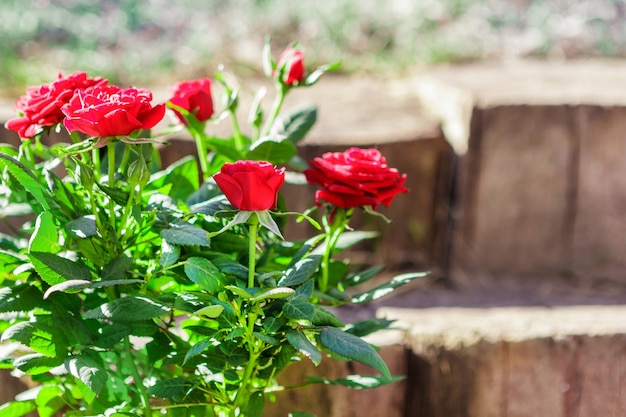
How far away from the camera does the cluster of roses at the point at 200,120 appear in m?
0.90

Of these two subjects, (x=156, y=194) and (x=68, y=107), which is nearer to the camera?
(x=68, y=107)

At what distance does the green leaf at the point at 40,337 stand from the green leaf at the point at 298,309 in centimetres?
28

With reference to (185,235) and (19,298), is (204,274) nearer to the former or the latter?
(185,235)

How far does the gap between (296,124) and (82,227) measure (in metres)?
0.40

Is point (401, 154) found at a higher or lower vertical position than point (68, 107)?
lower

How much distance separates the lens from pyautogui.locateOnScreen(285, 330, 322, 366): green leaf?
2.85 feet

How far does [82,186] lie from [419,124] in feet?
3.88

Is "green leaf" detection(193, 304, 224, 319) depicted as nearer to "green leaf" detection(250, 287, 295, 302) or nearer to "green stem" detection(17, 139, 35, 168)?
"green leaf" detection(250, 287, 295, 302)

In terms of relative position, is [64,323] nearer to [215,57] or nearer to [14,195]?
[14,195]

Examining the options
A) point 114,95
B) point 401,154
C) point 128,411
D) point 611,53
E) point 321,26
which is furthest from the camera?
point 321,26

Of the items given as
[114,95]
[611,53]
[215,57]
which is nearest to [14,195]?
[114,95]

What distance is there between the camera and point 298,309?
919mm

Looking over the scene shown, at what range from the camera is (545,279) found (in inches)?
81.0

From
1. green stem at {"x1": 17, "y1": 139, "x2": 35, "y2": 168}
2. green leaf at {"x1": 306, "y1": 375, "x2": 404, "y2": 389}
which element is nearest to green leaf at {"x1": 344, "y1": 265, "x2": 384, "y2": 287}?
green leaf at {"x1": 306, "y1": 375, "x2": 404, "y2": 389}
